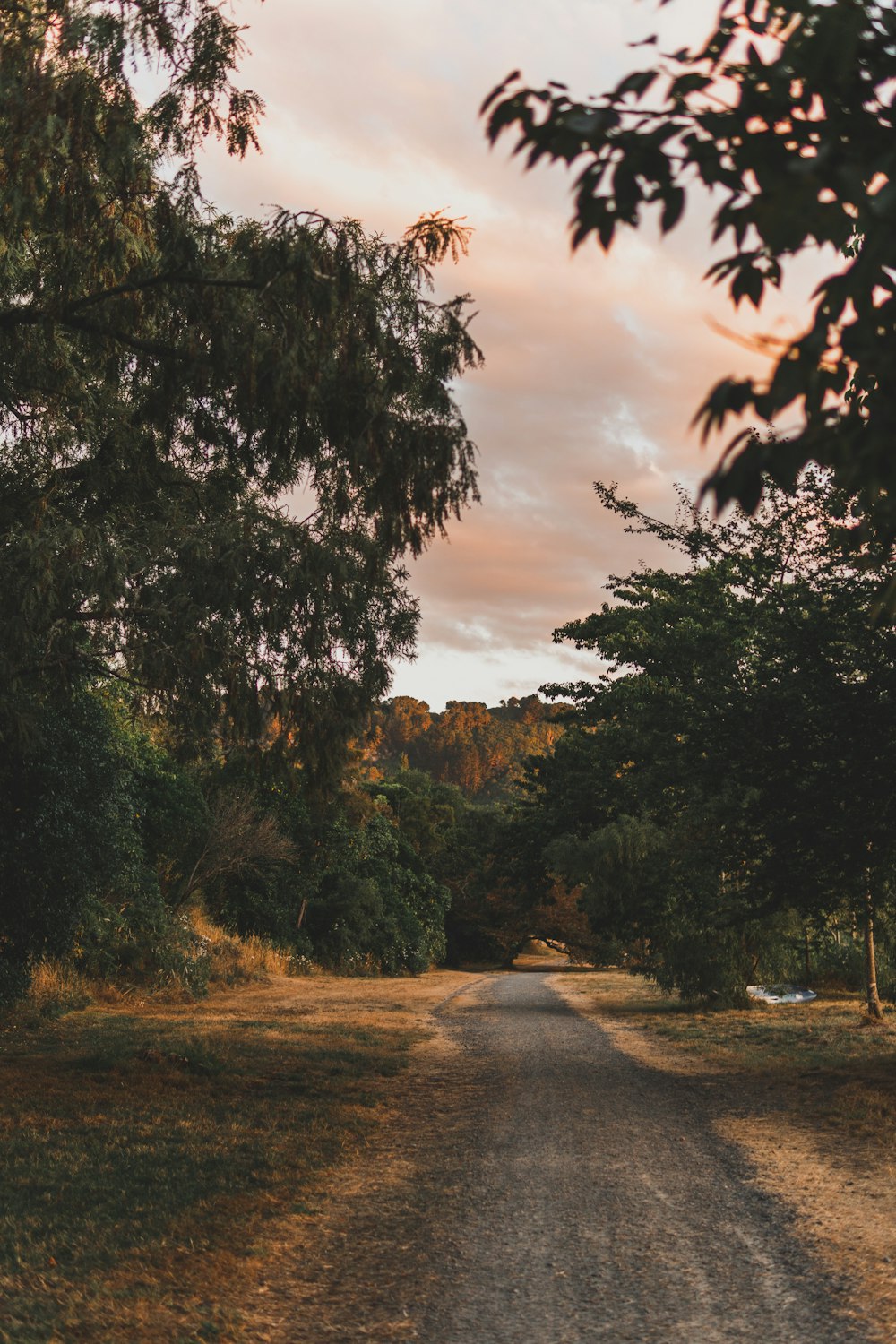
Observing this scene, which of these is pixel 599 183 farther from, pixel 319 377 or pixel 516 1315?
pixel 319 377

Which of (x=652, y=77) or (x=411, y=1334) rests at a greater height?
(x=652, y=77)

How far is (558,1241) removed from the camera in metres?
5.71

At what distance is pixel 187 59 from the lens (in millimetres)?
8781

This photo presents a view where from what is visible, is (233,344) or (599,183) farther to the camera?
(233,344)

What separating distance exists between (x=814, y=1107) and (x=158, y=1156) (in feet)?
19.7

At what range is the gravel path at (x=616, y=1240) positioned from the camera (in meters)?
4.56

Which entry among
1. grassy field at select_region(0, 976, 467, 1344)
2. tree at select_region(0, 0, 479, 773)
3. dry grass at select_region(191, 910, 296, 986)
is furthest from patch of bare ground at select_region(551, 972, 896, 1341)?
dry grass at select_region(191, 910, 296, 986)

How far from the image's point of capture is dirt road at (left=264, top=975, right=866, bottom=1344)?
4.57 metres

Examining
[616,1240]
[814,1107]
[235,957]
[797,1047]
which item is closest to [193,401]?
[616,1240]

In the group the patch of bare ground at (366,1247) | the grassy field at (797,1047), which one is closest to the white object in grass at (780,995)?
the grassy field at (797,1047)

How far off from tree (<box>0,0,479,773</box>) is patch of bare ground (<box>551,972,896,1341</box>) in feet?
15.7

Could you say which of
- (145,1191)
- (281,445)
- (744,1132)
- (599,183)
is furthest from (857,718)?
(599,183)

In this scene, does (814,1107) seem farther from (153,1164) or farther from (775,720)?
(153,1164)

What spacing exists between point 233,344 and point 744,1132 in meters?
7.38
